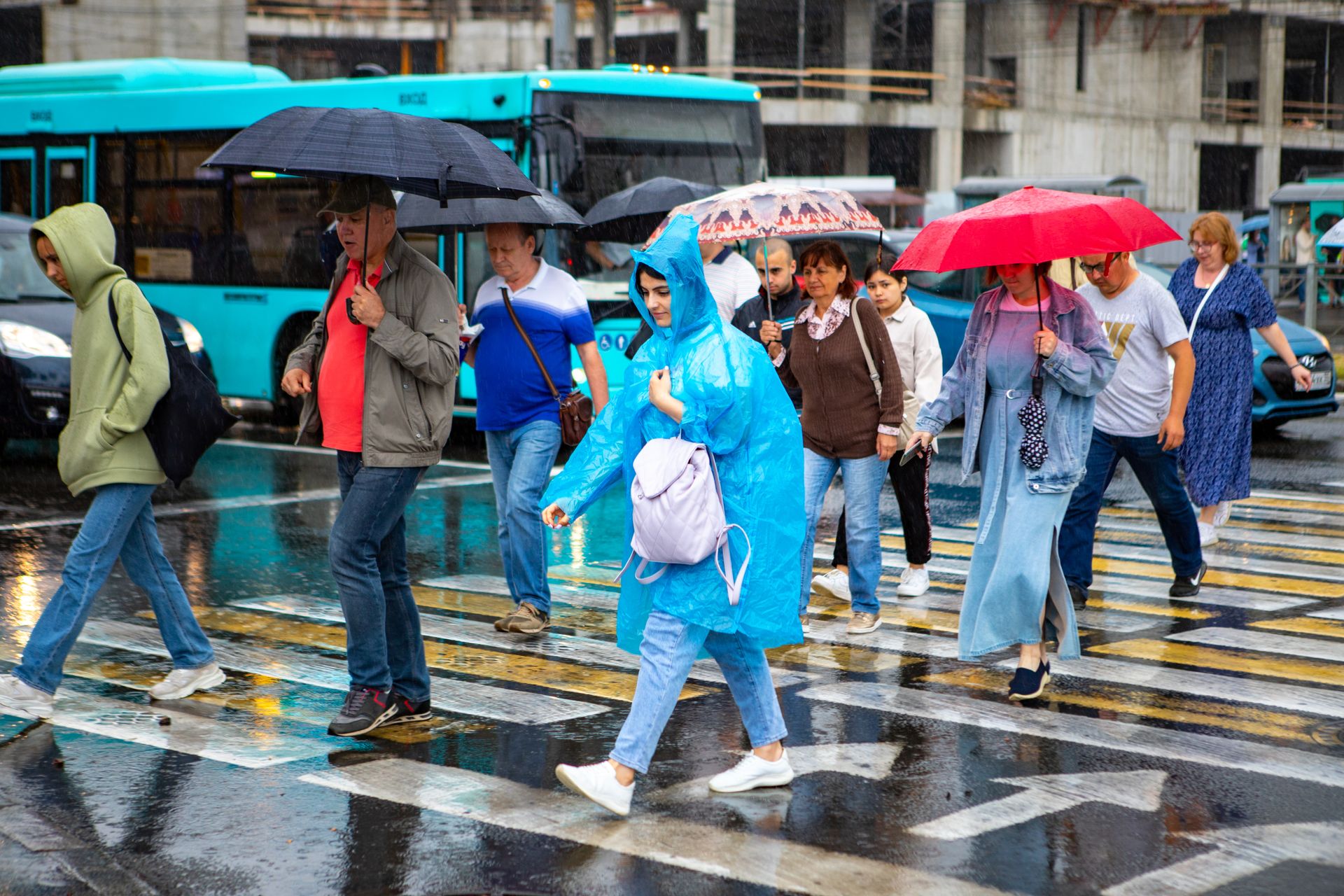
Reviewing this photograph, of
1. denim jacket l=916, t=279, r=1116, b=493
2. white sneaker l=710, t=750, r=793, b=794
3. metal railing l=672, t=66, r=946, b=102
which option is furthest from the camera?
metal railing l=672, t=66, r=946, b=102

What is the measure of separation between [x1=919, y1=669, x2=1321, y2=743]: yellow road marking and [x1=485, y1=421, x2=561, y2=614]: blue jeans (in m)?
1.87

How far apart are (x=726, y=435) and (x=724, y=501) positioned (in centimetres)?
20

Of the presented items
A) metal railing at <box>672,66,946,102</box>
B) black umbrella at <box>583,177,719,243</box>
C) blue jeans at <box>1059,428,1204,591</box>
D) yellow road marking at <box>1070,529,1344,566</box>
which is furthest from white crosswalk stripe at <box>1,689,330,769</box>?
metal railing at <box>672,66,946,102</box>

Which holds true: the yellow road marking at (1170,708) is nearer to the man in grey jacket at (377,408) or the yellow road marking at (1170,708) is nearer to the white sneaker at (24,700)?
the man in grey jacket at (377,408)

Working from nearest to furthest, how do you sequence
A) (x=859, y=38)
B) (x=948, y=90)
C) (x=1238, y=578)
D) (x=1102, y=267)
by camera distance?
1. (x=1102, y=267)
2. (x=1238, y=578)
3. (x=948, y=90)
4. (x=859, y=38)

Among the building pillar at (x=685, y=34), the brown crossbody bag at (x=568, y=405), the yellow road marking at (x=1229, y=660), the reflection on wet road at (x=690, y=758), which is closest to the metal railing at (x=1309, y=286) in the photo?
the reflection on wet road at (x=690, y=758)

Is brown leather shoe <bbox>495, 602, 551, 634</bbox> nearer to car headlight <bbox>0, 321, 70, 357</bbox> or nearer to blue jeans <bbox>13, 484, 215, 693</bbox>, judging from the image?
blue jeans <bbox>13, 484, 215, 693</bbox>

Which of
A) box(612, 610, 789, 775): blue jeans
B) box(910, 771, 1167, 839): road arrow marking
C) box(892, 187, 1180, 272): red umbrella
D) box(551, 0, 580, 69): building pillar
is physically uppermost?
box(551, 0, 580, 69): building pillar

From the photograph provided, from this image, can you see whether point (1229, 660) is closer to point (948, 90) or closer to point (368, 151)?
point (368, 151)

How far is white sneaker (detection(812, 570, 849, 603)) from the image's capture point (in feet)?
27.3

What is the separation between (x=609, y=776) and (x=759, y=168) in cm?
1092

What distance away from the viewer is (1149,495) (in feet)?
26.7

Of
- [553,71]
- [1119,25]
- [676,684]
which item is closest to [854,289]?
[676,684]

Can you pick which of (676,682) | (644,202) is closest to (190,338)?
(644,202)
